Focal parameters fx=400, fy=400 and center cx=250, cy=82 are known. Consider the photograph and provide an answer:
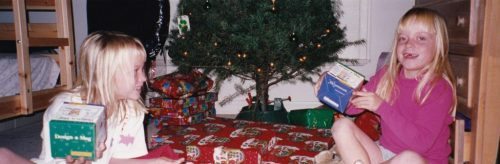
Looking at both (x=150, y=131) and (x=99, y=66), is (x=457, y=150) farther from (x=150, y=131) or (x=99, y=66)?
(x=150, y=131)

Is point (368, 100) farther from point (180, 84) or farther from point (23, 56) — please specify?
point (23, 56)

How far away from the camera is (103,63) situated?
981mm

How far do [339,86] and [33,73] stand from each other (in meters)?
1.59

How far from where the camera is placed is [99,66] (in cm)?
98

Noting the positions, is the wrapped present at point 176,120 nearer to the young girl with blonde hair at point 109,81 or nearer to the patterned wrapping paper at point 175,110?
the patterned wrapping paper at point 175,110

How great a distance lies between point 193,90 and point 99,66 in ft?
4.14

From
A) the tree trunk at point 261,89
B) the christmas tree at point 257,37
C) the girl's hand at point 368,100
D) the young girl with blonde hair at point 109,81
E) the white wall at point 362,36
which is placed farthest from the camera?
the white wall at point 362,36

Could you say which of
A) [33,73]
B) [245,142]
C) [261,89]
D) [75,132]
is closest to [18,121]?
[33,73]

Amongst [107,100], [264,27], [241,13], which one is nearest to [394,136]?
[107,100]

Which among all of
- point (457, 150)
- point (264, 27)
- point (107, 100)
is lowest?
point (457, 150)

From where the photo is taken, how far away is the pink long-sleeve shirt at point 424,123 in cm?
105

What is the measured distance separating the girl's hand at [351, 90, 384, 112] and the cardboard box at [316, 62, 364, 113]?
0.07 ft

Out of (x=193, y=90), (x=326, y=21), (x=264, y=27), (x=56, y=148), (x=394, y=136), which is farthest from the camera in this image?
(x=193, y=90)

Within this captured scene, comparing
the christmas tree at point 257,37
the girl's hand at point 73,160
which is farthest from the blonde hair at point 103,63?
the christmas tree at point 257,37
